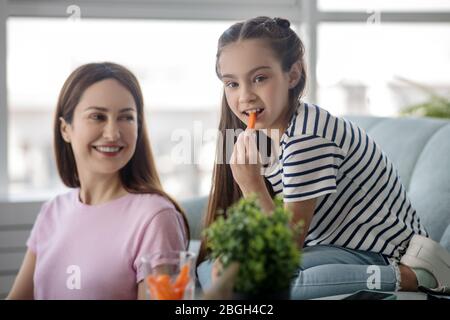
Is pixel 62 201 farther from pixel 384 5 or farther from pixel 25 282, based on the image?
pixel 384 5

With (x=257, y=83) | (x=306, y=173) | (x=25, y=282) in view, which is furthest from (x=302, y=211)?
(x=25, y=282)

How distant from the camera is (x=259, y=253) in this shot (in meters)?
0.68

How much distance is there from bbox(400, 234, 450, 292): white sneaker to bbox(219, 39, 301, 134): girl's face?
311 mm

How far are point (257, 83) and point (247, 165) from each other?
116mm

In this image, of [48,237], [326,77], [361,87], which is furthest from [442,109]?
[48,237]

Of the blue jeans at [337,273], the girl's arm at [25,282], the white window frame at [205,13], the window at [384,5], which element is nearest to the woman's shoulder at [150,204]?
the blue jeans at [337,273]

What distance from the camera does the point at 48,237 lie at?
3.33 feet

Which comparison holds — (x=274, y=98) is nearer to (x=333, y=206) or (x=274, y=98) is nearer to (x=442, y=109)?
(x=333, y=206)

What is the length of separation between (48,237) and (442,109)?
1.23 metres

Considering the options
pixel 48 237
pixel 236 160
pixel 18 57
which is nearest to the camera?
pixel 236 160

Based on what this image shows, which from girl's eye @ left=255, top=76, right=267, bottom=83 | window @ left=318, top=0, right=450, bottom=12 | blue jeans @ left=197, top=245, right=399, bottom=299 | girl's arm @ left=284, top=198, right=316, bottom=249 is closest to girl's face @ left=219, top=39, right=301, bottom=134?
girl's eye @ left=255, top=76, right=267, bottom=83

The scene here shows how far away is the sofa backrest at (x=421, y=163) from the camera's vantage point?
1190 millimetres

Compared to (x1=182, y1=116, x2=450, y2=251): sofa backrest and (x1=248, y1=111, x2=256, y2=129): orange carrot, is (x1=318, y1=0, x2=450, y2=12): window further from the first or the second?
(x1=248, y1=111, x2=256, y2=129): orange carrot

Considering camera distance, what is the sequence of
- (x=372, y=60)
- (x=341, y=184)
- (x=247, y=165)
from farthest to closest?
(x=372, y=60) < (x=341, y=184) < (x=247, y=165)
